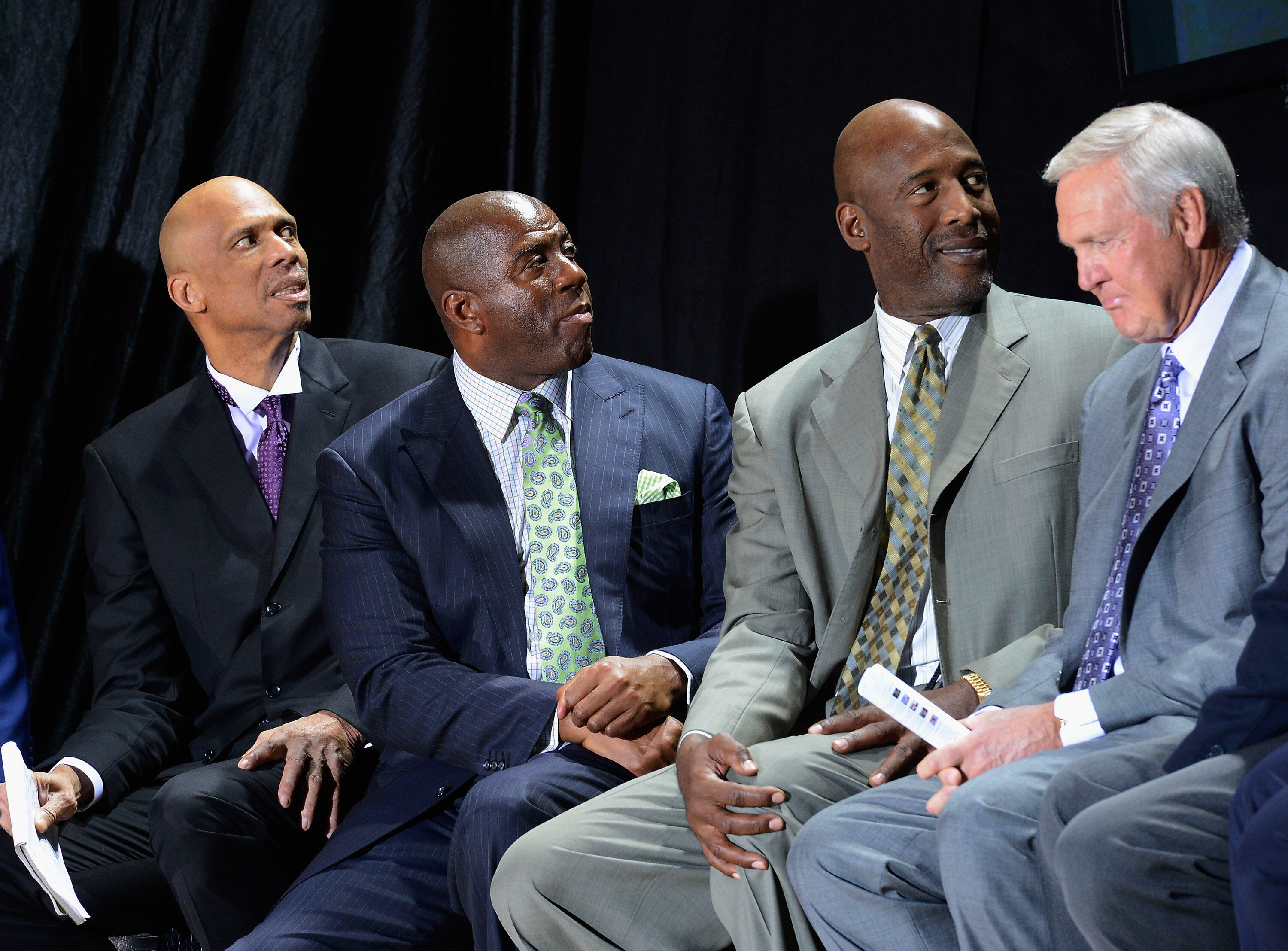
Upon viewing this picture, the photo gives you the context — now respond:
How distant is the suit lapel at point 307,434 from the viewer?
9.95ft

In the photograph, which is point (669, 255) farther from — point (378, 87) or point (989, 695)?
point (989, 695)

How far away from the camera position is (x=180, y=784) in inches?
104

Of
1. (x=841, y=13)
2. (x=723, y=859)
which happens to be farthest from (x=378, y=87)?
(x=723, y=859)

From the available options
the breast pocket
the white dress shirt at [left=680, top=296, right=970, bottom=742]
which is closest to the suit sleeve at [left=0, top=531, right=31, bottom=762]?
the white dress shirt at [left=680, top=296, right=970, bottom=742]

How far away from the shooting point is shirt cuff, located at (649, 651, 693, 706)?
2.57m

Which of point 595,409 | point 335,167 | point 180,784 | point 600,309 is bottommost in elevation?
point 180,784

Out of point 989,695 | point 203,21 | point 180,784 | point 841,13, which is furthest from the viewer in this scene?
point 203,21

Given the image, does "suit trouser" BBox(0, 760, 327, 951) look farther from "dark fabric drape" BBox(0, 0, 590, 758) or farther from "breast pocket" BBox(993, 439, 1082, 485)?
"breast pocket" BBox(993, 439, 1082, 485)

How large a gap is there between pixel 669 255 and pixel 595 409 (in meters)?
0.94

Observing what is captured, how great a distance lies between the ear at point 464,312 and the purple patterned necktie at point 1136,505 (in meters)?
1.37

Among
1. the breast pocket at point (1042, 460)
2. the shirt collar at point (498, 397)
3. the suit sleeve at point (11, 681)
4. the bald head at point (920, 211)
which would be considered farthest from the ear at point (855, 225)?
the suit sleeve at point (11, 681)

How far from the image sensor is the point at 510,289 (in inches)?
114

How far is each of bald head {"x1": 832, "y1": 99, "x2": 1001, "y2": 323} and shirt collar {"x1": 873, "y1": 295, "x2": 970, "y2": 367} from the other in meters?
0.02

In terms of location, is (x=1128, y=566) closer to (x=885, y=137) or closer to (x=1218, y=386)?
(x=1218, y=386)
